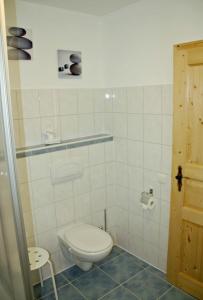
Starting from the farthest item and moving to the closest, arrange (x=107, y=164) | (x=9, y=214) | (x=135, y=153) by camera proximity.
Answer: (x=107, y=164) < (x=135, y=153) < (x=9, y=214)

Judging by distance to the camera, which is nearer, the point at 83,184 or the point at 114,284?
the point at 114,284

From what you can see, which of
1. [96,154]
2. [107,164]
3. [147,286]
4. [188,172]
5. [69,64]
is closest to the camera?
[188,172]

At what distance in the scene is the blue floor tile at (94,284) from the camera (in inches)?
81.9

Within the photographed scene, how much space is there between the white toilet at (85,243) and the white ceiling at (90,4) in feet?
6.37

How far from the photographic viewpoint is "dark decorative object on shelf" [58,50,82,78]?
7.18ft

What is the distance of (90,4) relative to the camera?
2066 millimetres

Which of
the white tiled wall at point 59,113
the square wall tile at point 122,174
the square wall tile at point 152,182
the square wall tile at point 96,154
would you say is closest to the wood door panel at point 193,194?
the square wall tile at point 152,182

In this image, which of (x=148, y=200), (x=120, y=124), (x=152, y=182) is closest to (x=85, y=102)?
(x=120, y=124)

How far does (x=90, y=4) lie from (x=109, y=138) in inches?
47.5

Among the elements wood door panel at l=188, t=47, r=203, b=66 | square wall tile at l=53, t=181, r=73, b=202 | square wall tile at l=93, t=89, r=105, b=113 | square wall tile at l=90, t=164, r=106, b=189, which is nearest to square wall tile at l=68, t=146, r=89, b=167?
square wall tile at l=90, t=164, r=106, b=189

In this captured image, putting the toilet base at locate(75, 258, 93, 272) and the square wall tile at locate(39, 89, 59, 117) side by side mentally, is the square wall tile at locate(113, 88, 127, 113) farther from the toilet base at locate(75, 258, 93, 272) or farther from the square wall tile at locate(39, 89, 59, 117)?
the toilet base at locate(75, 258, 93, 272)

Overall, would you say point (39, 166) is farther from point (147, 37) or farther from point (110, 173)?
point (147, 37)

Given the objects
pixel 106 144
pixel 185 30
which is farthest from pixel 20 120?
pixel 185 30

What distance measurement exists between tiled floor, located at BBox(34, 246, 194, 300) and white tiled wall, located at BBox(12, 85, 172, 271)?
0.46 ft
